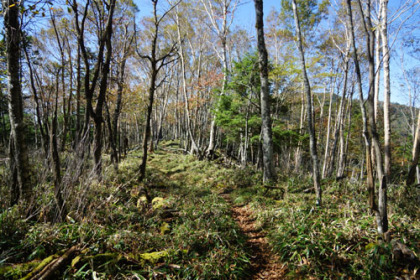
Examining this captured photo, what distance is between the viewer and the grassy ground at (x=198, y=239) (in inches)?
98.9

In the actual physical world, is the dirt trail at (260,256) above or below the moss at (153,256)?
below

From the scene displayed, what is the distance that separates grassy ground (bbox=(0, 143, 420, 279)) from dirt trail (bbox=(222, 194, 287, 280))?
11 centimetres

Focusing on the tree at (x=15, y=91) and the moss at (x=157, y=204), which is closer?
the tree at (x=15, y=91)

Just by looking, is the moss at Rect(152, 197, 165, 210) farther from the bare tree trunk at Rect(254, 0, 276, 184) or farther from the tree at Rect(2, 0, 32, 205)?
the bare tree trunk at Rect(254, 0, 276, 184)

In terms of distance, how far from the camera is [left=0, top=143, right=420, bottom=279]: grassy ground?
2512mm

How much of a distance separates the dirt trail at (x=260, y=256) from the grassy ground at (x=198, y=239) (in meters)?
0.11

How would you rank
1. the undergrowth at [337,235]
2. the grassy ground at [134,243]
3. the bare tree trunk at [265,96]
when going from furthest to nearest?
the bare tree trunk at [265,96] → the undergrowth at [337,235] → the grassy ground at [134,243]

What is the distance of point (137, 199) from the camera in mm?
5168

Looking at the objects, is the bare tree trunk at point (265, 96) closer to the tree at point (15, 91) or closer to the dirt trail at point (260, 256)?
the dirt trail at point (260, 256)

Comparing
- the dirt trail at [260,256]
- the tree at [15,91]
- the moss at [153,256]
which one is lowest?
the dirt trail at [260,256]

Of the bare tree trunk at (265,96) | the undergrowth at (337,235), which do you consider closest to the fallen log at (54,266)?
Answer: the undergrowth at (337,235)

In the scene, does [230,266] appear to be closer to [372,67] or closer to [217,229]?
[217,229]

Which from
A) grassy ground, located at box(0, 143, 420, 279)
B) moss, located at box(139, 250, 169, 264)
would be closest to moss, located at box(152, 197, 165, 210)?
grassy ground, located at box(0, 143, 420, 279)

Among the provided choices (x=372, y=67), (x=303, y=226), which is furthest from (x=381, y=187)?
(x=372, y=67)
